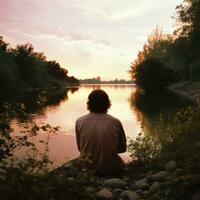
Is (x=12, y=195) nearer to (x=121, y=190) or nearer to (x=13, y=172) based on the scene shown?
(x=13, y=172)

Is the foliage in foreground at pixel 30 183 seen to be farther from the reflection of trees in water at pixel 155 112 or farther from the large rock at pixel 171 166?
the reflection of trees in water at pixel 155 112

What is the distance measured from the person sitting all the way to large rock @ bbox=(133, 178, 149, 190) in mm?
746

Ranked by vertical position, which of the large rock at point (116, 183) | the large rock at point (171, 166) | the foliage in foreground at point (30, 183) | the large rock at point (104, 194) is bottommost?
the large rock at point (116, 183)

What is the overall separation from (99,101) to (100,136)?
616 mm

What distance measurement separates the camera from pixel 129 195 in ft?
21.2

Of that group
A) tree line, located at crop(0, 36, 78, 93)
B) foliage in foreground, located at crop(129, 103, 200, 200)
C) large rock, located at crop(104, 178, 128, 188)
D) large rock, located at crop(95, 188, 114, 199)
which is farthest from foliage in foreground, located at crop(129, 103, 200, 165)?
tree line, located at crop(0, 36, 78, 93)

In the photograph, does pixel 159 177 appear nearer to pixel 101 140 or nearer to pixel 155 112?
pixel 101 140

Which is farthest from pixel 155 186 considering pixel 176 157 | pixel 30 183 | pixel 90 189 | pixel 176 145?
pixel 176 145

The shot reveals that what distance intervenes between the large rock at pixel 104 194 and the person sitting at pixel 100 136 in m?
1.30

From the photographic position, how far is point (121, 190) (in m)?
7.01

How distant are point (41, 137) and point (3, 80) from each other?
51.4 metres

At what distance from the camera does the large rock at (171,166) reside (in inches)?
298

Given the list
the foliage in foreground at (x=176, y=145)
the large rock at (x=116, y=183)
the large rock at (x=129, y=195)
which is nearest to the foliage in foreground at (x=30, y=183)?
the large rock at (x=129, y=195)

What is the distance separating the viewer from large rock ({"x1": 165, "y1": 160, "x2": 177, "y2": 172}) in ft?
24.9
